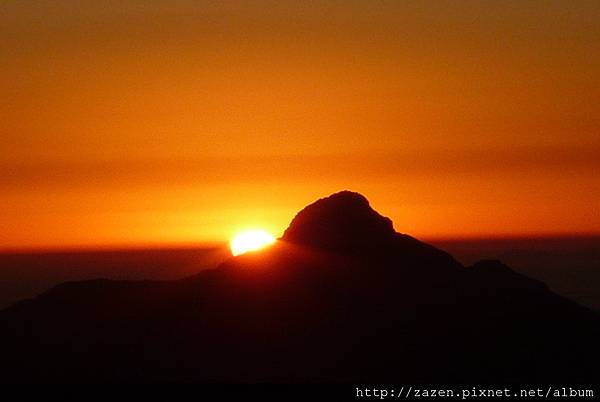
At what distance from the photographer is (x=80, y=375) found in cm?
11512

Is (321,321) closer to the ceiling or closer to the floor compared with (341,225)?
closer to the floor

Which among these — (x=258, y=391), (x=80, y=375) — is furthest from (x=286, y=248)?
(x=258, y=391)

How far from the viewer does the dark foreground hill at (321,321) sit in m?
115

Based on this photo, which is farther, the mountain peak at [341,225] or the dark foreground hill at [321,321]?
the mountain peak at [341,225]

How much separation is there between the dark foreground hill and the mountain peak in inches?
5.4

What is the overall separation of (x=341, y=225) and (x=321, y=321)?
40.0 ft

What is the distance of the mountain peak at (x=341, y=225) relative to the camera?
12938cm

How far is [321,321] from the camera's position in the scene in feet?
396

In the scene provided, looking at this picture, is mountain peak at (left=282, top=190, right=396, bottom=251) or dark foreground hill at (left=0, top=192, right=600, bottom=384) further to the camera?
mountain peak at (left=282, top=190, right=396, bottom=251)

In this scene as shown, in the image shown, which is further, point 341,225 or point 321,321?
point 341,225

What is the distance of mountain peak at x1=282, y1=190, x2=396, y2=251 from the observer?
12938 centimetres

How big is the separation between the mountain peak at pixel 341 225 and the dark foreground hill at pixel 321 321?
0.45ft

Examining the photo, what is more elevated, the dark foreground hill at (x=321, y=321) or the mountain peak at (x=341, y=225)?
the mountain peak at (x=341, y=225)

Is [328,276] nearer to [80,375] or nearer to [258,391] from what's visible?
[80,375]
